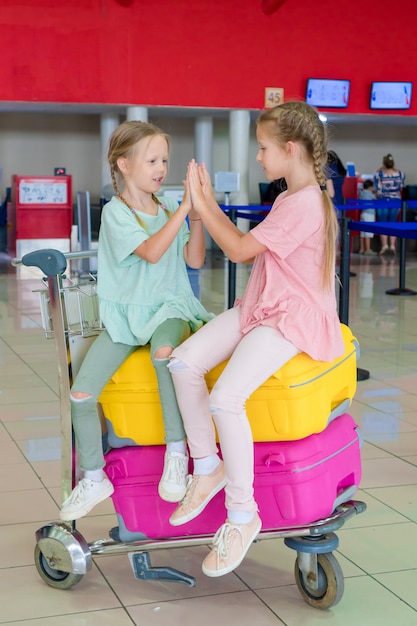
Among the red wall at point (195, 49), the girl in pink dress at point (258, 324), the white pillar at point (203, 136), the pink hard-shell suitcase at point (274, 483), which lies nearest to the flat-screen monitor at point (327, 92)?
the red wall at point (195, 49)

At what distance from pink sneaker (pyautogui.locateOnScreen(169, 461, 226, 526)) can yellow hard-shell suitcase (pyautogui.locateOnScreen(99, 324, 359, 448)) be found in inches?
5.6

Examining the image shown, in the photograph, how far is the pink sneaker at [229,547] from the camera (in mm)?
2090

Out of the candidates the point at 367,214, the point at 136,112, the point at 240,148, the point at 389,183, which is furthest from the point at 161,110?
the point at 367,214

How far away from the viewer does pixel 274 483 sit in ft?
7.22

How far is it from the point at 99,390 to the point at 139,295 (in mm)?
293

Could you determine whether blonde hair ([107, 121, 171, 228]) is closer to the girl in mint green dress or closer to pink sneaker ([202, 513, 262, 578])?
the girl in mint green dress

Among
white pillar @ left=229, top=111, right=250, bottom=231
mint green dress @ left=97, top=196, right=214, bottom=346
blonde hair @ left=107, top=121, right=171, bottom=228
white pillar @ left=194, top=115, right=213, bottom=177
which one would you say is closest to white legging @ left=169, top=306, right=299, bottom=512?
mint green dress @ left=97, top=196, right=214, bottom=346

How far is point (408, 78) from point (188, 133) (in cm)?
490

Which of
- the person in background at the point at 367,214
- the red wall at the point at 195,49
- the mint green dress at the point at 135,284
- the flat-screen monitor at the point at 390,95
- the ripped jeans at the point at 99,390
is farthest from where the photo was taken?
the person in background at the point at 367,214

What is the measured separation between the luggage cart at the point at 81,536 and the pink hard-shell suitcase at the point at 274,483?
0.04 m

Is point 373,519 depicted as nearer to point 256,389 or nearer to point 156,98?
point 256,389

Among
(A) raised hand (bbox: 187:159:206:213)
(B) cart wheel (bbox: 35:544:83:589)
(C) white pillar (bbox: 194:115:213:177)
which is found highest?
(C) white pillar (bbox: 194:115:213:177)

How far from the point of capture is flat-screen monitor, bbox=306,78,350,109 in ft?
41.3

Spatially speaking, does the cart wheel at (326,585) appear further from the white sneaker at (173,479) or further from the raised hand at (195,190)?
the raised hand at (195,190)
